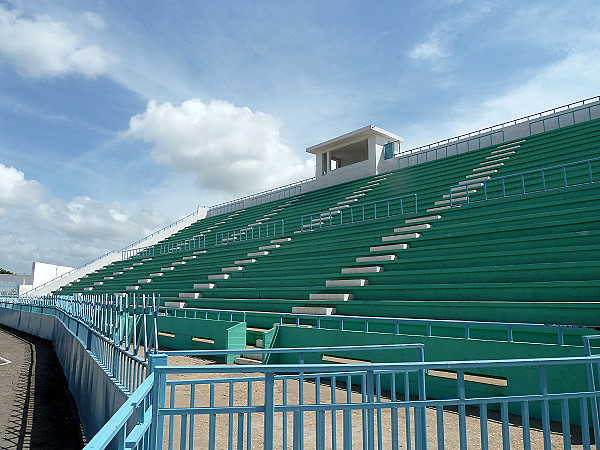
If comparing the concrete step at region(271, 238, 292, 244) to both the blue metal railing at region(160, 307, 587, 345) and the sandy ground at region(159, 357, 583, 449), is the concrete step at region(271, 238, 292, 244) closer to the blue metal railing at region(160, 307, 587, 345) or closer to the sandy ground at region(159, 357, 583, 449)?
the blue metal railing at region(160, 307, 587, 345)

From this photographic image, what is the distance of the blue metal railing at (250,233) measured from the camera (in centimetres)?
2164

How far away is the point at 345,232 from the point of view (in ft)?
53.0

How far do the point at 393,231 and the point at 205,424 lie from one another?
965 cm

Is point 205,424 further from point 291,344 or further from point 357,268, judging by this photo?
point 357,268

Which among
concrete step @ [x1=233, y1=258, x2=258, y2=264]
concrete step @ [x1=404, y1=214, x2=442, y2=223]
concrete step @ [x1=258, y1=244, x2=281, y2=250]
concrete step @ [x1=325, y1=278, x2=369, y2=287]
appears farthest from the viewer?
concrete step @ [x1=258, y1=244, x2=281, y2=250]

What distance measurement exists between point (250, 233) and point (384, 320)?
1520cm

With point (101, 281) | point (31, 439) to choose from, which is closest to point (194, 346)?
point (31, 439)

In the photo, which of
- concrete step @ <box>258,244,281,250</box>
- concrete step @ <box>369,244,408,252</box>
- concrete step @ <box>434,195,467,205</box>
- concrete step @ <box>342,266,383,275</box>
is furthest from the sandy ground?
concrete step @ <box>258,244,281,250</box>

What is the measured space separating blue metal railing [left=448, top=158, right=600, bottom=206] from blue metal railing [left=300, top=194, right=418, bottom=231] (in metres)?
2.00

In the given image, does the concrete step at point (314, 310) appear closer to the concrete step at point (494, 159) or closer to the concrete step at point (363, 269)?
the concrete step at point (363, 269)

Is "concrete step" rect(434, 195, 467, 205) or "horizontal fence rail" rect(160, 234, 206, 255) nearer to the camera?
"concrete step" rect(434, 195, 467, 205)

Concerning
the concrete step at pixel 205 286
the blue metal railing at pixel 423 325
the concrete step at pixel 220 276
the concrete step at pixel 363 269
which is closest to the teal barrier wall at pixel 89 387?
the blue metal railing at pixel 423 325

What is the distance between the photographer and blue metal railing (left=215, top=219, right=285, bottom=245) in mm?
21639

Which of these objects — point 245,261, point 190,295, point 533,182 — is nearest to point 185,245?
point 245,261
